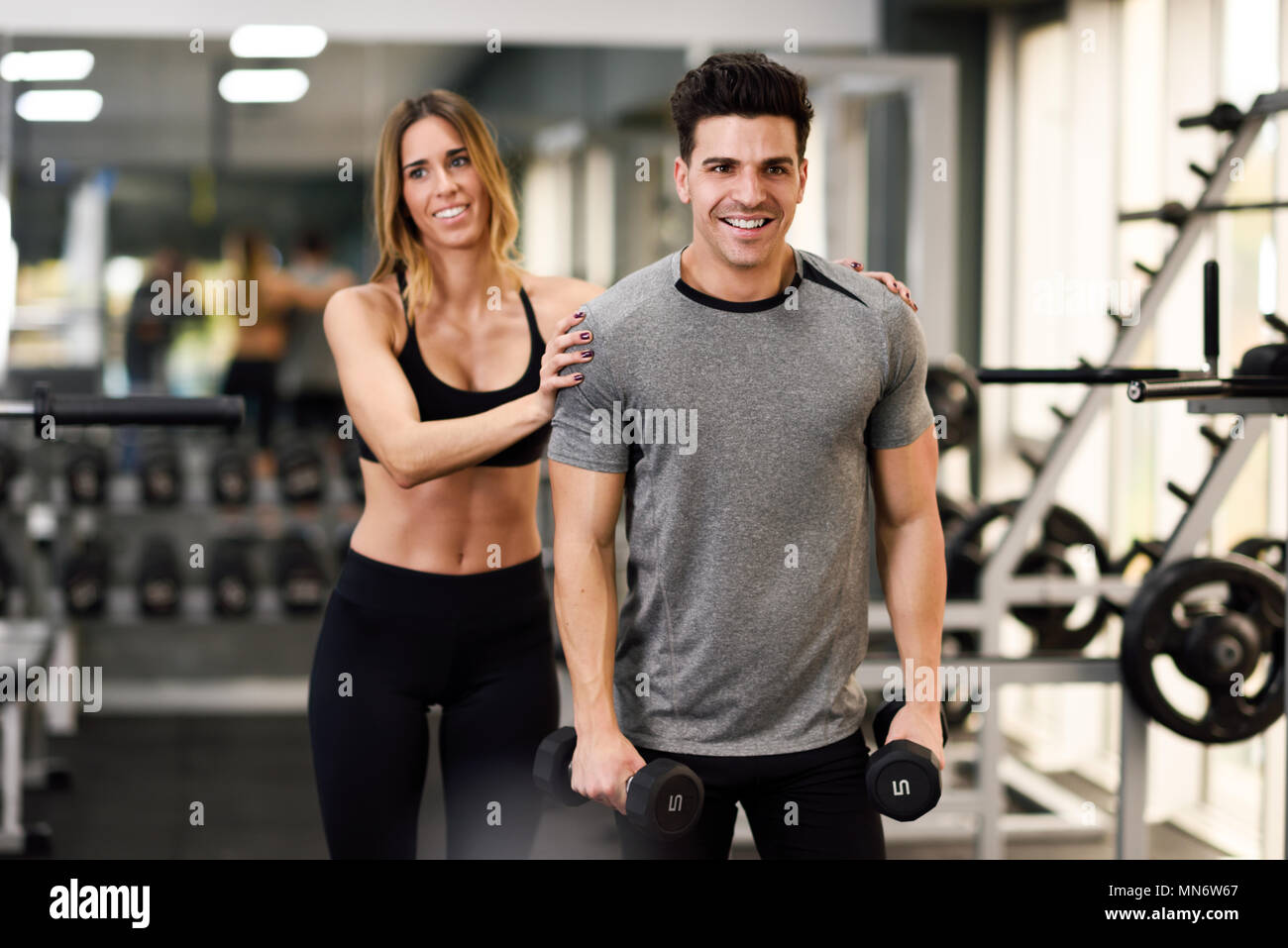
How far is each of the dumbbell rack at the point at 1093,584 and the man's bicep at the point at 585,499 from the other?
38.5 inches

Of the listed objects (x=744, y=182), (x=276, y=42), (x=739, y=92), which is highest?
(x=276, y=42)

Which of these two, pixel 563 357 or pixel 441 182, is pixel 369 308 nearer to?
pixel 441 182

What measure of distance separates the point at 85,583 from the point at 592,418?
10.8 feet

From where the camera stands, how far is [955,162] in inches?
223

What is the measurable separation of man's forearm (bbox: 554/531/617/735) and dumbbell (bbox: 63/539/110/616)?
10.5ft

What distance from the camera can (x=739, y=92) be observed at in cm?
153

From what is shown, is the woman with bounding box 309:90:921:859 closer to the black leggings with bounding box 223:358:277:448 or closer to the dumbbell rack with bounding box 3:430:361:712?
the dumbbell rack with bounding box 3:430:361:712

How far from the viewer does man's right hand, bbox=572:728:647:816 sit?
5.16ft

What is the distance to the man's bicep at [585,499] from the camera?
1.59 metres

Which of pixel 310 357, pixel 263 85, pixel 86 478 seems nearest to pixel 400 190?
pixel 86 478

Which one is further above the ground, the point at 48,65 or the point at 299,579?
the point at 48,65

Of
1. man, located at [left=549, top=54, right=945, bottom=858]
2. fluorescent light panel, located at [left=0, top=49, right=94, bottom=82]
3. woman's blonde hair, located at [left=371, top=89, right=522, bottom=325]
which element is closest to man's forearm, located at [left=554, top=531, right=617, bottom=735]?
man, located at [left=549, top=54, right=945, bottom=858]
